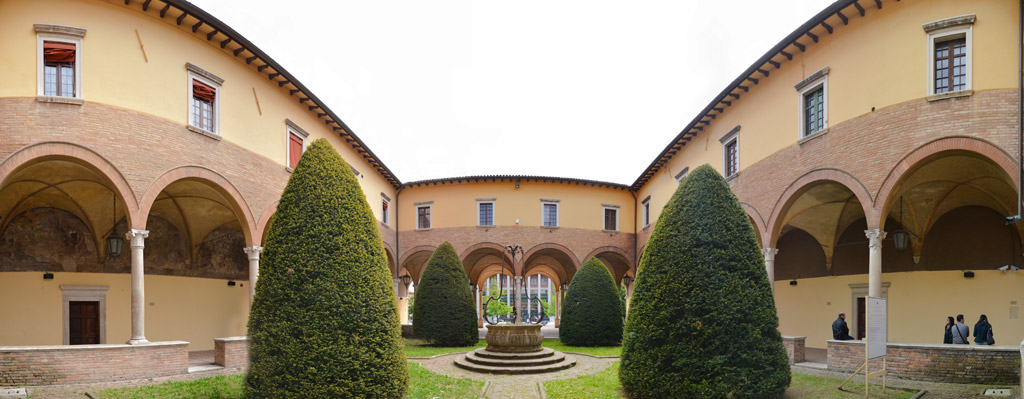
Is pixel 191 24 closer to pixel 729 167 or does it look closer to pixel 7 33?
pixel 7 33

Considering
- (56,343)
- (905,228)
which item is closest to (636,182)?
(905,228)

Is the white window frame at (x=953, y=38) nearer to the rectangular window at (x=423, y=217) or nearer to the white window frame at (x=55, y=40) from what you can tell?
the white window frame at (x=55, y=40)

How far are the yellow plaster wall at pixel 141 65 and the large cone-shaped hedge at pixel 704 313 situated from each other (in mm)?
10814

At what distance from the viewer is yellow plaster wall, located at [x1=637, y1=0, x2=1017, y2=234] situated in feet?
32.0

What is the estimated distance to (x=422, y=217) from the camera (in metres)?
27.2

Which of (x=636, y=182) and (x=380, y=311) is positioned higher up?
(x=636, y=182)

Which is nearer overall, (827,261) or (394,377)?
(394,377)

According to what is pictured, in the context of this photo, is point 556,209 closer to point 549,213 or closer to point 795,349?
point 549,213

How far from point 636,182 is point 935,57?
16133mm

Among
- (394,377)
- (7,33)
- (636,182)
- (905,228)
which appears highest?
(7,33)

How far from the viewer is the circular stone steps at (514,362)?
13.0 metres

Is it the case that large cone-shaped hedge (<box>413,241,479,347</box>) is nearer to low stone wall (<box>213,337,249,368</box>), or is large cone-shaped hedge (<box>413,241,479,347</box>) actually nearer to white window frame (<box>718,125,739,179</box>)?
low stone wall (<box>213,337,249,368</box>)

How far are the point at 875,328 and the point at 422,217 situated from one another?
20796 mm

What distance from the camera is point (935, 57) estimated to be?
10.4 meters
